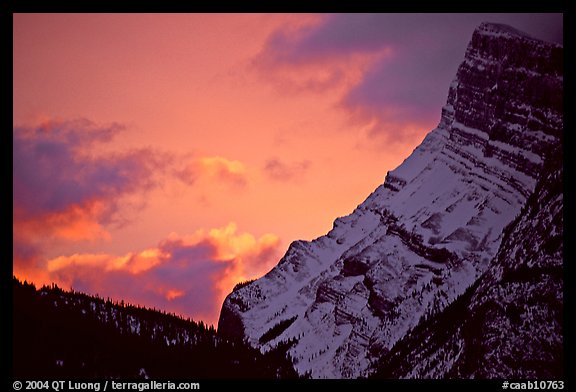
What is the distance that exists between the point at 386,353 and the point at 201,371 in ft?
314

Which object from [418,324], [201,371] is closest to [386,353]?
[418,324]

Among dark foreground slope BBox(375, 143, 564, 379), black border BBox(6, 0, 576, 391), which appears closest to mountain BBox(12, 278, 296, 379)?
black border BBox(6, 0, 576, 391)

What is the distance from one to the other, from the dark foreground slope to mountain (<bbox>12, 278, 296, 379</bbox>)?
25.2 meters

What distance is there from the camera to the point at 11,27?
187ft

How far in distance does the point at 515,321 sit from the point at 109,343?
4874cm

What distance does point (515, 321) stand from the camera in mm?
105625

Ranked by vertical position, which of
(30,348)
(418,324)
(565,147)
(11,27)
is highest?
(418,324)

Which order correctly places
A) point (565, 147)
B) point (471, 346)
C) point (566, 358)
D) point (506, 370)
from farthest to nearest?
point (471, 346), point (506, 370), point (565, 147), point (566, 358)

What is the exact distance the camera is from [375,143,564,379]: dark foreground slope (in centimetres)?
9525
